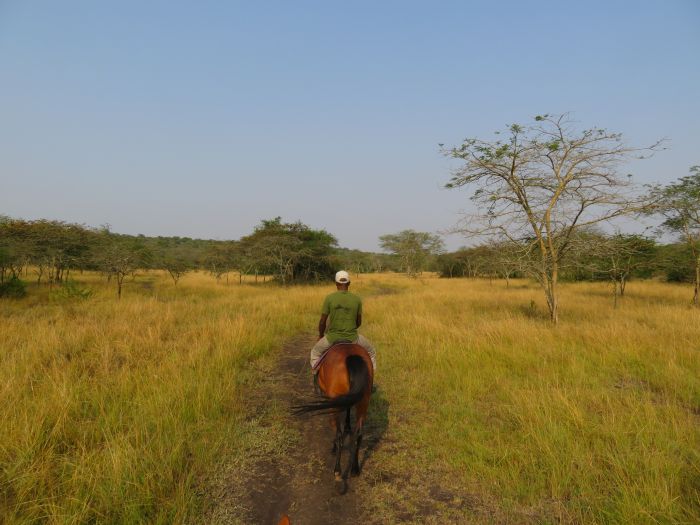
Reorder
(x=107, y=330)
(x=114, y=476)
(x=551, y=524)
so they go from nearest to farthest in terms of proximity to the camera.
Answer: (x=551, y=524) < (x=114, y=476) < (x=107, y=330)

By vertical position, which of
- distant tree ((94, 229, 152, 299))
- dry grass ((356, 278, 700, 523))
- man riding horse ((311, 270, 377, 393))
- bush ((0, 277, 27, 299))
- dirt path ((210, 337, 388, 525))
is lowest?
dirt path ((210, 337, 388, 525))

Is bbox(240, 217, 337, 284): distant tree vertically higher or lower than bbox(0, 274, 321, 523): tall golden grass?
higher

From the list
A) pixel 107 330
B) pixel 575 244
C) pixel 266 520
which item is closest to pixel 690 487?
pixel 266 520

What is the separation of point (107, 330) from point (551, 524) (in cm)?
901

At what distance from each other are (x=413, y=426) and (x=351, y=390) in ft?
5.79

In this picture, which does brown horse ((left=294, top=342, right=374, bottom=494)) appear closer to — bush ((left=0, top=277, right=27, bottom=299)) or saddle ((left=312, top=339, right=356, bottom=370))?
saddle ((left=312, top=339, right=356, bottom=370))

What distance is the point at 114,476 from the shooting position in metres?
2.58

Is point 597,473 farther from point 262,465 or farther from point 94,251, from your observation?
point 94,251

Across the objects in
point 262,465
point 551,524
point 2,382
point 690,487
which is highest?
point 2,382

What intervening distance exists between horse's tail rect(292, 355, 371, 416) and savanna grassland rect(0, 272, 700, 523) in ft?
3.07

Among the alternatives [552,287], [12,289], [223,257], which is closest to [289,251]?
[223,257]

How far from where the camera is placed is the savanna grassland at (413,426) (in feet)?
8.38

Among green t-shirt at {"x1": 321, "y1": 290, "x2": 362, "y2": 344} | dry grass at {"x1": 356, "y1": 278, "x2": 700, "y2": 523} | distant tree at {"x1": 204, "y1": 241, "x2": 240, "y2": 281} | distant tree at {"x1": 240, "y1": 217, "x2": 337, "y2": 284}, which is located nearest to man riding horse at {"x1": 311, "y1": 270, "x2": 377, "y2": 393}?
green t-shirt at {"x1": 321, "y1": 290, "x2": 362, "y2": 344}

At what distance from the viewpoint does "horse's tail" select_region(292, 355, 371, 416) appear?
9.34ft
